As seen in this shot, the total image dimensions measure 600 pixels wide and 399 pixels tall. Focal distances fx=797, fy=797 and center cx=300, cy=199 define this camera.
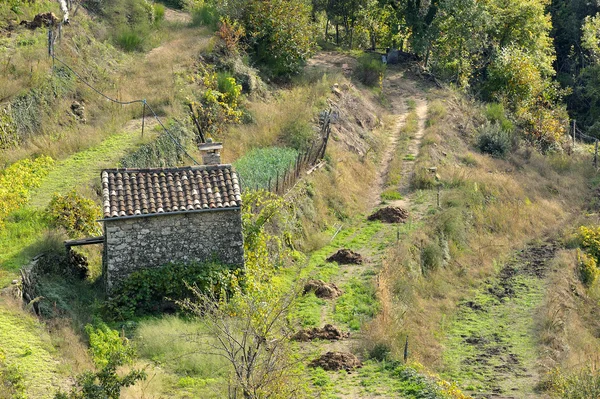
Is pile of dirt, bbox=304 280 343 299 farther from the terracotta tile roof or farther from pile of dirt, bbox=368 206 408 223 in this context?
pile of dirt, bbox=368 206 408 223

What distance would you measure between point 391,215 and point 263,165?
18.8ft

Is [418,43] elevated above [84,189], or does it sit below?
above

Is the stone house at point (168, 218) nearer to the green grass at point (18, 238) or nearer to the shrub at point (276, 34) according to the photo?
the green grass at point (18, 238)

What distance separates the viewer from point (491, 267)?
97.0ft

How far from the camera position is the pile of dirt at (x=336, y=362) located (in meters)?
20.1

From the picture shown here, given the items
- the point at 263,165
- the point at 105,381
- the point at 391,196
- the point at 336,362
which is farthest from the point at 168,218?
the point at 391,196

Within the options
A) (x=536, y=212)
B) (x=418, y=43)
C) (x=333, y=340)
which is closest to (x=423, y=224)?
(x=536, y=212)

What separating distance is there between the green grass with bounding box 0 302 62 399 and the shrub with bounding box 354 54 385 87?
31929 mm

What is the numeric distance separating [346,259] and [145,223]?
840 centimetres

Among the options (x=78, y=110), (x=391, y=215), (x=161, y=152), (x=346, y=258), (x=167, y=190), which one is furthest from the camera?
(x=391, y=215)

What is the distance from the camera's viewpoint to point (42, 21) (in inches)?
1326

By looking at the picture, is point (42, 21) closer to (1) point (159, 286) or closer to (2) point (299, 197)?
(2) point (299, 197)

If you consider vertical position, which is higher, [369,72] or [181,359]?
[369,72]

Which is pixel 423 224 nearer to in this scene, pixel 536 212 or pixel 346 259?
pixel 346 259
